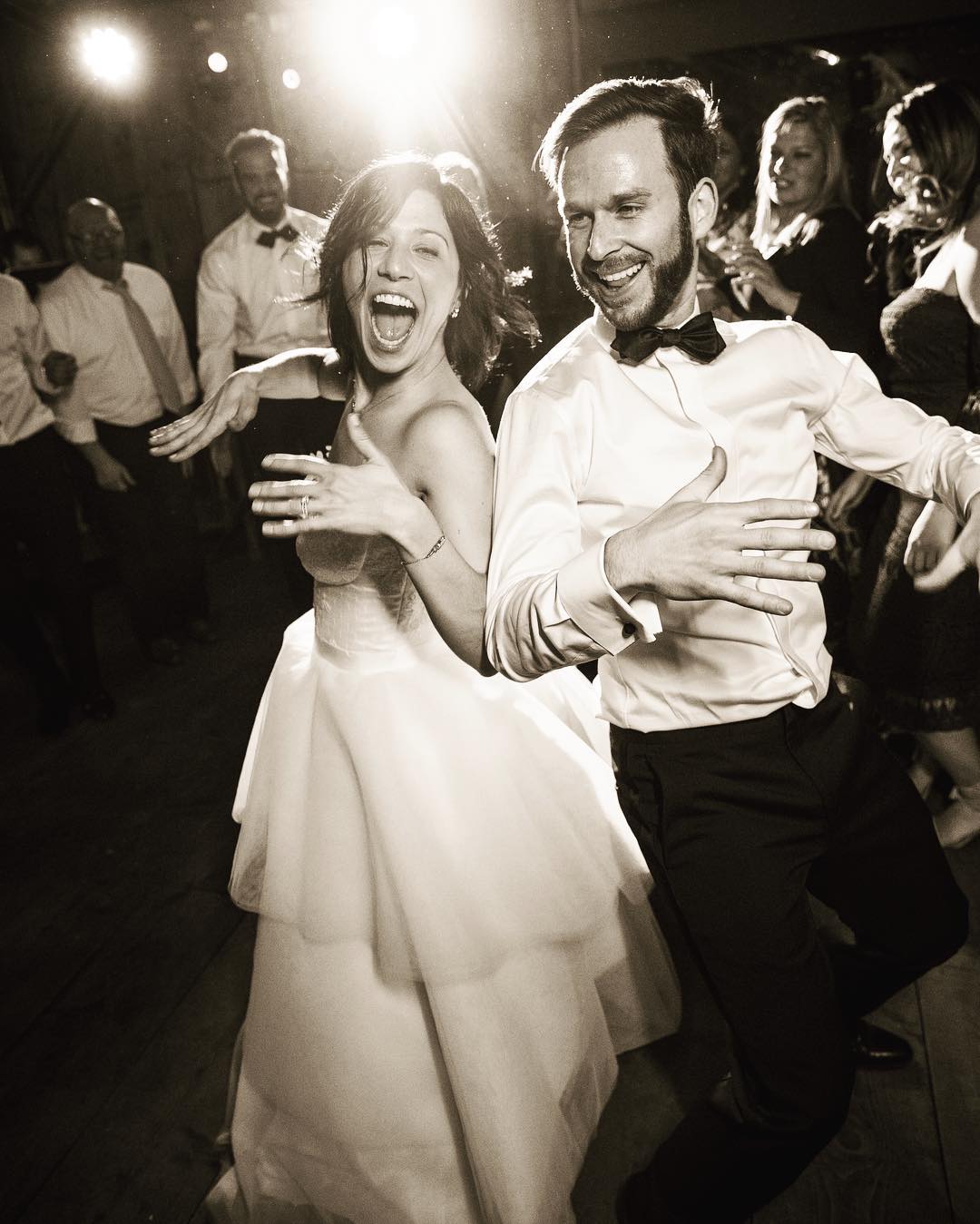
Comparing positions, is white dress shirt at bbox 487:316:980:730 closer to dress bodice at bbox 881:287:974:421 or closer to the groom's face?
the groom's face

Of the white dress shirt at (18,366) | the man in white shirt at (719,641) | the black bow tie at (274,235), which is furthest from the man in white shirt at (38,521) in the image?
the man in white shirt at (719,641)

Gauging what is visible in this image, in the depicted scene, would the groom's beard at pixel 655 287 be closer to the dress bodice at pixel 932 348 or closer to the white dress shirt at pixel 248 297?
the dress bodice at pixel 932 348

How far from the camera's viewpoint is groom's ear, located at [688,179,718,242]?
1.21 meters

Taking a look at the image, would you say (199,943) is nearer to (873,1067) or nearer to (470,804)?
(470,804)

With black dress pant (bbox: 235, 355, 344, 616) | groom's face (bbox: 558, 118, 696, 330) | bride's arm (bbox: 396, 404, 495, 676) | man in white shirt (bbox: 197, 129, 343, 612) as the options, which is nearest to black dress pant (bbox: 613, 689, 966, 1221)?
bride's arm (bbox: 396, 404, 495, 676)

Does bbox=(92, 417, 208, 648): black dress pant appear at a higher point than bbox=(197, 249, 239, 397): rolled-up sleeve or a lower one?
lower

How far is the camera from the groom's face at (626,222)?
3.76 feet

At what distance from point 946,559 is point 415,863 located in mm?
920

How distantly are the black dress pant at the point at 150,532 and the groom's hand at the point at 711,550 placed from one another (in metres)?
3.22

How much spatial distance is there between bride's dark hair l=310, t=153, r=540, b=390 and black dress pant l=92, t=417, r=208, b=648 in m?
2.38

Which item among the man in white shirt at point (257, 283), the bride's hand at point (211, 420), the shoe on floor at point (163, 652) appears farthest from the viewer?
the shoe on floor at point (163, 652)

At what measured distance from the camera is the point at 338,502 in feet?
3.50

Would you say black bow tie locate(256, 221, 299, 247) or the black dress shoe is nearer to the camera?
the black dress shoe

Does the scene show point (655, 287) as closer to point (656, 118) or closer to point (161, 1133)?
point (656, 118)
